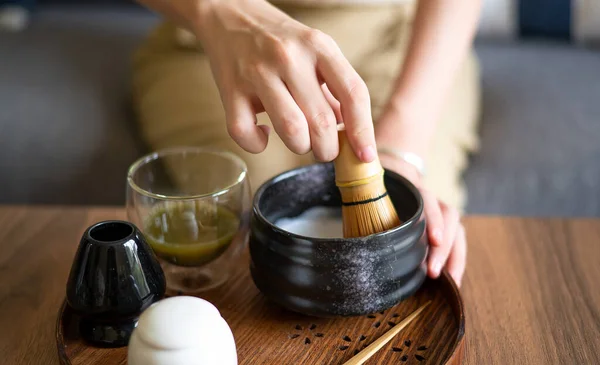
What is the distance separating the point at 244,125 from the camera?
705 millimetres

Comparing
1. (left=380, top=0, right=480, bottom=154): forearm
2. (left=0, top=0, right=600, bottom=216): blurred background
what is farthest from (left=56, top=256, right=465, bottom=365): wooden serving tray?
(left=0, top=0, right=600, bottom=216): blurred background

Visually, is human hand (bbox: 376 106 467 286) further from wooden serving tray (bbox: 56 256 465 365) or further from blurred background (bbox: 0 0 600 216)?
blurred background (bbox: 0 0 600 216)

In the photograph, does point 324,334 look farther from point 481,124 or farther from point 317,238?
point 481,124

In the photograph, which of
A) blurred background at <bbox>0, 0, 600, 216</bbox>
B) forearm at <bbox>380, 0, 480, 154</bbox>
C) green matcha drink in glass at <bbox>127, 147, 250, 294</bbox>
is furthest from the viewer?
blurred background at <bbox>0, 0, 600, 216</bbox>

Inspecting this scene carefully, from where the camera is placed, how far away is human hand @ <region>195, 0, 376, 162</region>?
0.67m

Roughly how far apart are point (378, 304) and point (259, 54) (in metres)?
0.29

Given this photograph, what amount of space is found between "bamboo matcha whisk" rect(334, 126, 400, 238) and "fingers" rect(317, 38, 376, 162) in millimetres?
11

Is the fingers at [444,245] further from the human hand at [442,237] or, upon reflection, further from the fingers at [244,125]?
the fingers at [244,125]

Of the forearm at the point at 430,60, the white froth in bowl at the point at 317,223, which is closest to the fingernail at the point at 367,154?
the white froth in bowl at the point at 317,223

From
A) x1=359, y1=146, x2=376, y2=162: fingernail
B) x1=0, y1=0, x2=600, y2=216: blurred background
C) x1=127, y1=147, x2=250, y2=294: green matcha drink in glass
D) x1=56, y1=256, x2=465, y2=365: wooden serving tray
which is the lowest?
x1=0, y1=0, x2=600, y2=216: blurred background

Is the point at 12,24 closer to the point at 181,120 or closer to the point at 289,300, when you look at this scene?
the point at 181,120

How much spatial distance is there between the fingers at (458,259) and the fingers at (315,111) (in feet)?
0.69

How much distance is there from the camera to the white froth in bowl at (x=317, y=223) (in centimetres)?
76

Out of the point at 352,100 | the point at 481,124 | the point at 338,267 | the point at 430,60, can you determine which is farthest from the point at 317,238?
the point at 481,124
